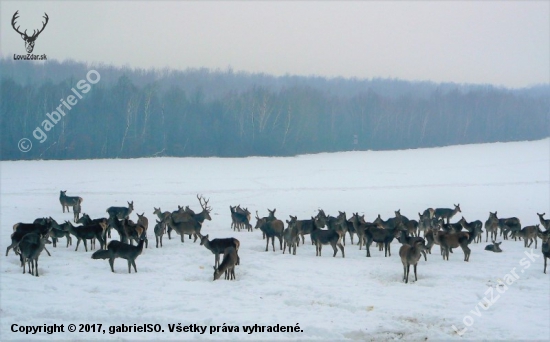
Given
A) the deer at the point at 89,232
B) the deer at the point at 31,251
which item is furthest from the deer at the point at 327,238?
the deer at the point at 31,251

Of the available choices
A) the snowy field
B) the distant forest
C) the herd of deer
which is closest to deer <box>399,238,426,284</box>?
the herd of deer

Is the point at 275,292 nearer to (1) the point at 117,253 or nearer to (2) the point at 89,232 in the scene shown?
(1) the point at 117,253

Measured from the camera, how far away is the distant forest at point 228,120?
6825cm

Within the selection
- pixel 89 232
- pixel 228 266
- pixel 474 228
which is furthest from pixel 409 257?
pixel 89 232

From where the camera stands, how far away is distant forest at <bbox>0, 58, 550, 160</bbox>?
68.2 metres

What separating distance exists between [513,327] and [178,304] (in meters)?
7.67

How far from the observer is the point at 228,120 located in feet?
272

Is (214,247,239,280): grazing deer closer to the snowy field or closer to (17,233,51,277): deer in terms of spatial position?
the snowy field

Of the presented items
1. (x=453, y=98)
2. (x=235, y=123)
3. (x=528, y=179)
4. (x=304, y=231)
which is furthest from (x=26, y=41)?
(x=453, y=98)

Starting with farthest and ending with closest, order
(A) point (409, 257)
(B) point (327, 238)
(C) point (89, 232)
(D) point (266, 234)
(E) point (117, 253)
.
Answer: (D) point (266, 234) < (B) point (327, 238) < (C) point (89, 232) < (E) point (117, 253) < (A) point (409, 257)

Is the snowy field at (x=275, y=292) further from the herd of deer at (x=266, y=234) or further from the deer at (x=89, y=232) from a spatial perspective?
the deer at (x=89, y=232)

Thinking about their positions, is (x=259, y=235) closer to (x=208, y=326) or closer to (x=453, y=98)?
(x=208, y=326)

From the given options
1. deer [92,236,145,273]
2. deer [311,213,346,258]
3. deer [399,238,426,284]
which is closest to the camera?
deer [399,238,426,284]

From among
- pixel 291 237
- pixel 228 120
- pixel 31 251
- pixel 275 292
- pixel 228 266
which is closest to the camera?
pixel 275 292
